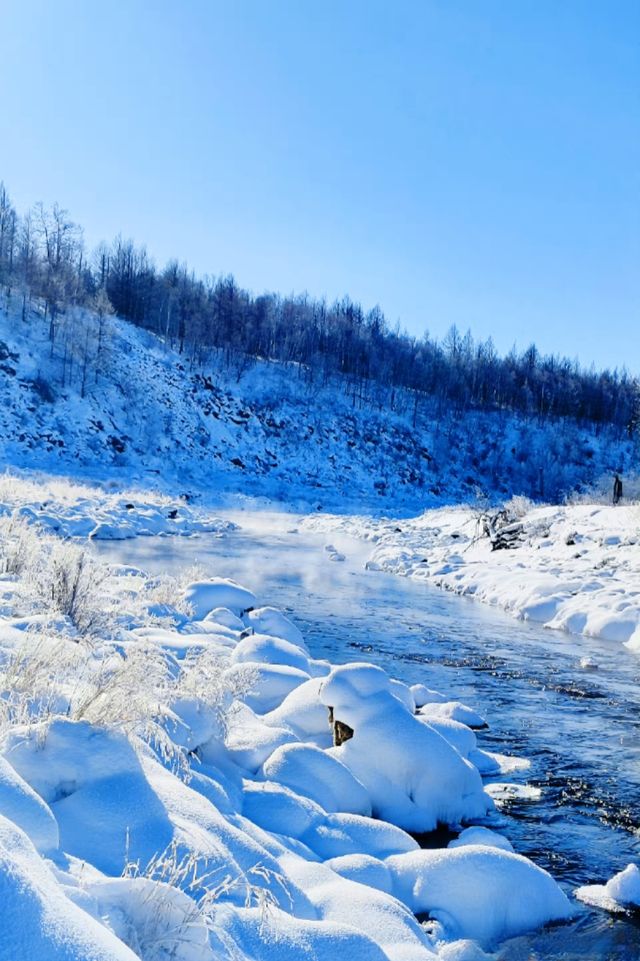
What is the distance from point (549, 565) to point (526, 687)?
29.2 feet

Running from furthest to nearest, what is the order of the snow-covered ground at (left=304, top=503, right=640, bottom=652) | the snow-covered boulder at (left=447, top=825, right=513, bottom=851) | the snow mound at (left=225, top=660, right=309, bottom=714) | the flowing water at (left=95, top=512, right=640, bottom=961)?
the snow-covered ground at (left=304, top=503, right=640, bottom=652)
the snow mound at (left=225, top=660, right=309, bottom=714)
the snow-covered boulder at (left=447, top=825, right=513, bottom=851)
the flowing water at (left=95, top=512, right=640, bottom=961)

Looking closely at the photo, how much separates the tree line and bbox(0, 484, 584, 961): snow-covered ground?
1749 inches

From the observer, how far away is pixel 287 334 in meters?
76.8

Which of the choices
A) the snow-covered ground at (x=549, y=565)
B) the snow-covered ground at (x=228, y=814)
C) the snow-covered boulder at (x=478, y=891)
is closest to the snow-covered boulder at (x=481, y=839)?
the snow-covered ground at (x=228, y=814)

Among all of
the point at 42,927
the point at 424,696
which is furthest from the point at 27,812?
the point at 424,696

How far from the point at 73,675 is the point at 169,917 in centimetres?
263

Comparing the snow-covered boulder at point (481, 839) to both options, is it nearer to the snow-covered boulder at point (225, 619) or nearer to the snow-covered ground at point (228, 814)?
the snow-covered ground at point (228, 814)

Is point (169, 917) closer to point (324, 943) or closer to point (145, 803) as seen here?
point (324, 943)

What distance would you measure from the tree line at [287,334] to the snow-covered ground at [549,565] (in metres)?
32.2

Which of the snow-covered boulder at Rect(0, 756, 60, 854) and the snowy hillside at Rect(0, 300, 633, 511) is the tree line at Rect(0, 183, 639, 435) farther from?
the snow-covered boulder at Rect(0, 756, 60, 854)

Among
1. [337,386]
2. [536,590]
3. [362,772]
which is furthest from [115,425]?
[362,772]

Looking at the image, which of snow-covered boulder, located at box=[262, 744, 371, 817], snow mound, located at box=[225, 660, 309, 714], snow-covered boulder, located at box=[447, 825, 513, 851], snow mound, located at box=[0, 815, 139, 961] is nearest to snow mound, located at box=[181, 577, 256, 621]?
snow mound, located at box=[225, 660, 309, 714]

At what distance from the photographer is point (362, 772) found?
18.4 ft

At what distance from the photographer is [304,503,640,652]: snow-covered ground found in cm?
1342
